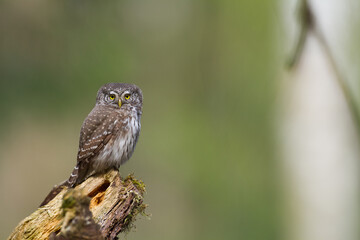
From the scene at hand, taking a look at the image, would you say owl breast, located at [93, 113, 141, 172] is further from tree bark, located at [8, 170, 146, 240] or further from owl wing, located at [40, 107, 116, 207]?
tree bark, located at [8, 170, 146, 240]

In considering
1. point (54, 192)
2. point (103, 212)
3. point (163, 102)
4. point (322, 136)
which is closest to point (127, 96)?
point (54, 192)

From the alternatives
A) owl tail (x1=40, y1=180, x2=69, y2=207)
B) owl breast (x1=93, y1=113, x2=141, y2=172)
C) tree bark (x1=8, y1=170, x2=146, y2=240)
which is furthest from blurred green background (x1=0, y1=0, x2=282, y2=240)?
tree bark (x1=8, y1=170, x2=146, y2=240)

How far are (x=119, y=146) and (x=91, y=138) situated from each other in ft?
0.74

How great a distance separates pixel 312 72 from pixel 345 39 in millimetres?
649

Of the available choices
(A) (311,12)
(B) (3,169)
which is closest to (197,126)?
(B) (3,169)

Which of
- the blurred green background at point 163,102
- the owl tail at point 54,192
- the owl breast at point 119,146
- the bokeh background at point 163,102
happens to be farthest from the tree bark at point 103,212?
the bokeh background at point 163,102

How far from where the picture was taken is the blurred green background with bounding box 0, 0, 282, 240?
1098 centimetres

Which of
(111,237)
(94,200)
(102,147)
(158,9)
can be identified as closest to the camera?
(111,237)

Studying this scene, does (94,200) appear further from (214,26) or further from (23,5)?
(214,26)

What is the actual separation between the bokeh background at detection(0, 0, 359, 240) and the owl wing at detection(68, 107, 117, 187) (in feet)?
19.4

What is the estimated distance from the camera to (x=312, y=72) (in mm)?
5078

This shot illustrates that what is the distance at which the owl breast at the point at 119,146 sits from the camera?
13.9 ft

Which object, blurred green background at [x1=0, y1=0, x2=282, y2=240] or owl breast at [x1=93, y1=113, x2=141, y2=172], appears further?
blurred green background at [x1=0, y1=0, x2=282, y2=240]

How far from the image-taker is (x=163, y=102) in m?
13.9
